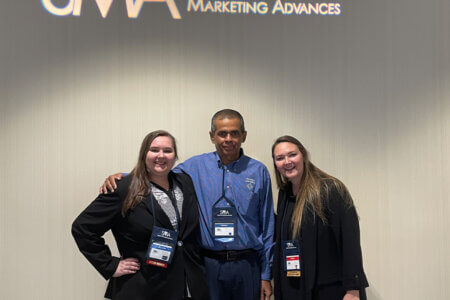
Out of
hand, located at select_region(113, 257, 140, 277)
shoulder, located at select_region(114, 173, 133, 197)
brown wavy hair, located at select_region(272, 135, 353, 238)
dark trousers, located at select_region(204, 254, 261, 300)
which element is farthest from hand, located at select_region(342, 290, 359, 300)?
shoulder, located at select_region(114, 173, 133, 197)

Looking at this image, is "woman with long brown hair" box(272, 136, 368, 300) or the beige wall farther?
the beige wall

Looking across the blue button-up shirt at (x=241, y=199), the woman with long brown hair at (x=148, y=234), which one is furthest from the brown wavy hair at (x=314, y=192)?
the woman with long brown hair at (x=148, y=234)

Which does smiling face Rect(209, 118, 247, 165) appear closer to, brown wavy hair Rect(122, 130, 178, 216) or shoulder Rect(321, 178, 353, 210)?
brown wavy hair Rect(122, 130, 178, 216)

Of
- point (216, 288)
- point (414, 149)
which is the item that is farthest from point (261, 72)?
point (216, 288)

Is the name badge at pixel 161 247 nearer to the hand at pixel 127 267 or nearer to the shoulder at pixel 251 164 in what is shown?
the hand at pixel 127 267

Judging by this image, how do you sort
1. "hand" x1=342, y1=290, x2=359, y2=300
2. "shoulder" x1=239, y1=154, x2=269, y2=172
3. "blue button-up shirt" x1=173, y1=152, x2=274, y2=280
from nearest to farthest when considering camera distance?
1. "hand" x1=342, y1=290, x2=359, y2=300
2. "blue button-up shirt" x1=173, y1=152, x2=274, y2=280
3. "shoulder" x1=239, y1=154, x2=269, y2=172

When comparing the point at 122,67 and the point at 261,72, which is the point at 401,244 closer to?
the point at 261,72

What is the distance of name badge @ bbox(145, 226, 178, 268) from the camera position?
6.95 ft

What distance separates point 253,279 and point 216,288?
0.73 ft

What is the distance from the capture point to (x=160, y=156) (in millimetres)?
2195

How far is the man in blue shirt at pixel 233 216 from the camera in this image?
7.68 ft

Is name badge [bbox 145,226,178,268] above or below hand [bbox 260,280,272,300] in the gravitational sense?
above

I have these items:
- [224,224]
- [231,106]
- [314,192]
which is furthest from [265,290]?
[231,106]

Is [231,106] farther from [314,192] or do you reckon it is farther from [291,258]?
[291,258]
